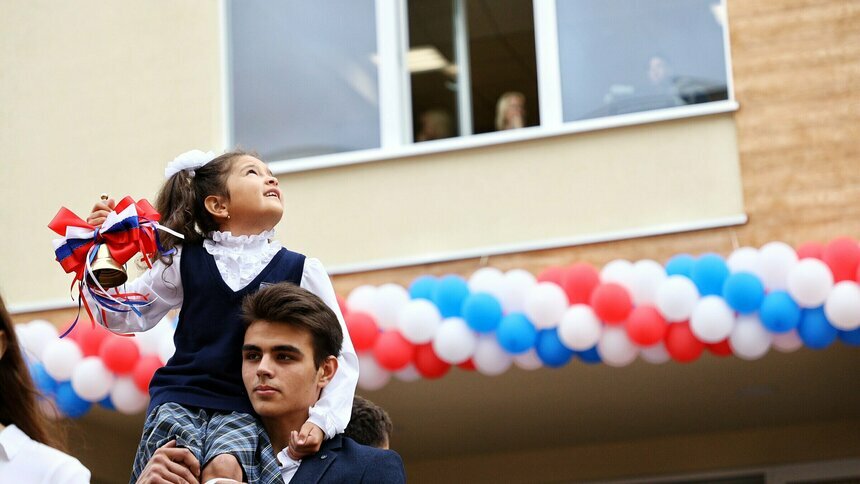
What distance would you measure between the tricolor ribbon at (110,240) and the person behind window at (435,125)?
17.2 feet

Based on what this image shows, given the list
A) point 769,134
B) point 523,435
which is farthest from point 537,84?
point 523,435

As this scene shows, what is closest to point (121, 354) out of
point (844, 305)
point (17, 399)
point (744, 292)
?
point (744, 292)

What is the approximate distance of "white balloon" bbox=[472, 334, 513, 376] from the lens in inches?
278

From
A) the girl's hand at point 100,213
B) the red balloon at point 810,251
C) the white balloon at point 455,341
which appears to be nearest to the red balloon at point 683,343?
the red balloon at point 810,251

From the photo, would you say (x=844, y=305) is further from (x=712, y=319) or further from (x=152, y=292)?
(x=152, y=292)

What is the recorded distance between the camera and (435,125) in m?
8.49

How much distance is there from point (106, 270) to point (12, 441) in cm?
61

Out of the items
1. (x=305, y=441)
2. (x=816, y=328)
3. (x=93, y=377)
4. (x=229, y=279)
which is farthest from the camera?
(x=93, y=377)

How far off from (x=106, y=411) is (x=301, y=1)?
9.47 ft

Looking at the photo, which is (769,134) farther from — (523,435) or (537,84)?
(523,435)

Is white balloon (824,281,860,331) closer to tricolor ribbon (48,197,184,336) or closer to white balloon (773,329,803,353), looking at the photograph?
white balloon (773,329,803,353)

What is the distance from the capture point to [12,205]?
887 centimetres

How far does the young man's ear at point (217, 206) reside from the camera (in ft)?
11.2

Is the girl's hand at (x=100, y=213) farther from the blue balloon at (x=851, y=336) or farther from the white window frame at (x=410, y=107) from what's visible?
the white window frame at (x=410, y=107)
